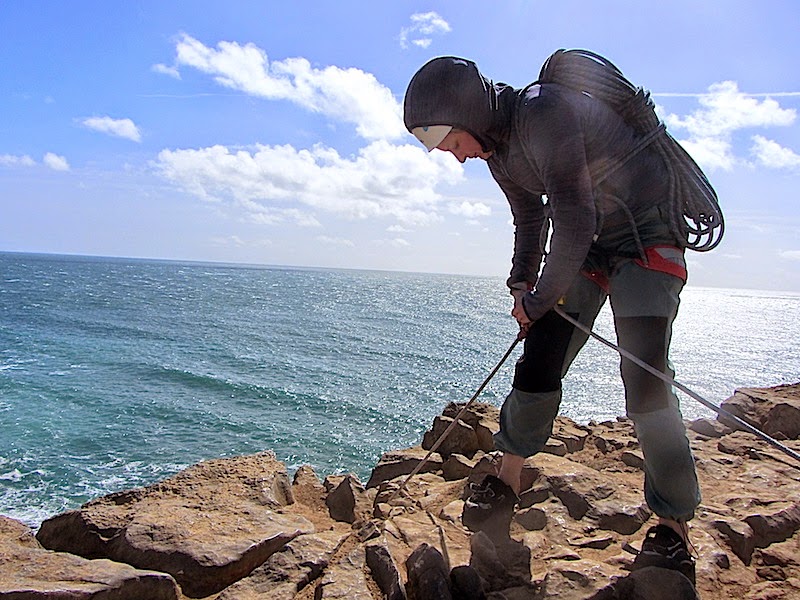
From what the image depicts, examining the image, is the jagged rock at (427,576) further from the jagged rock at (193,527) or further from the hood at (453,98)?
the hood at (453,98)

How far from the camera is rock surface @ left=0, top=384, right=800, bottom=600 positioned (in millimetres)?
2719

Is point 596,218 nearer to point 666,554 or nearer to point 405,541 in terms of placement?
point 666,554

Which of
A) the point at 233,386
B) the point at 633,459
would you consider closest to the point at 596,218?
the point at 633,459

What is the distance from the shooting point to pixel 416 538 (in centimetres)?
318

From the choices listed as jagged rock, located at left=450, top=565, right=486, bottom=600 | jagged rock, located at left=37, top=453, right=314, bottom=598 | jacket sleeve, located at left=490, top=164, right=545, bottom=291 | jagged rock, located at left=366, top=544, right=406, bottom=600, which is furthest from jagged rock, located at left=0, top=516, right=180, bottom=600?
jacket sleeve, located at left=490, top=164, right=545, bottom=291

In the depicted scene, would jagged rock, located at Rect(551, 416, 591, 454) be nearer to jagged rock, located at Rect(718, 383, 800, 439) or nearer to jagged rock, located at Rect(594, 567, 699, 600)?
jagged rock, located at Rect(718, 383, 800, 439)

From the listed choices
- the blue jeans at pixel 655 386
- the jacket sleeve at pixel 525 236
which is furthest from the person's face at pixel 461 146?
the blue jeans at pixel 655 386

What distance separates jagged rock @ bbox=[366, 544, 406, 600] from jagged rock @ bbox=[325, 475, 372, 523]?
4.79 ft

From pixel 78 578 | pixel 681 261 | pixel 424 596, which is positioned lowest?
pixel 78 578

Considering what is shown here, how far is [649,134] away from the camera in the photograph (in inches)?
108

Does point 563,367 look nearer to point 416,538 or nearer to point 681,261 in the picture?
point 681,261

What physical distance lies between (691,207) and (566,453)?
10.4 feet

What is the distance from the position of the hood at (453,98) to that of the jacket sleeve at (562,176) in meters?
0.17

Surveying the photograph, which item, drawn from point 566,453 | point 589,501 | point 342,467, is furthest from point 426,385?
point 589,501
